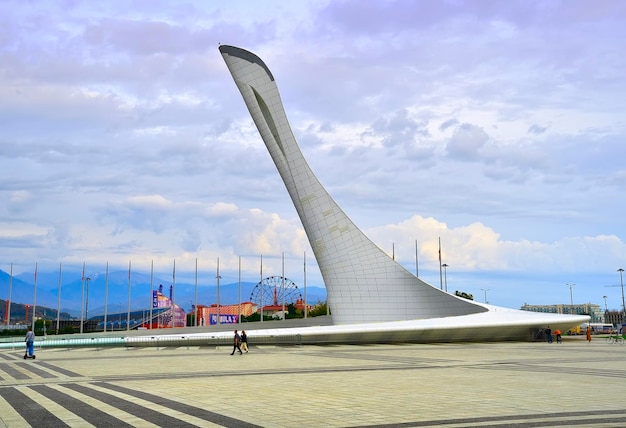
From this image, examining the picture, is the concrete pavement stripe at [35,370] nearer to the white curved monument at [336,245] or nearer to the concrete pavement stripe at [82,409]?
the concrete pavement stripe at [82,409]

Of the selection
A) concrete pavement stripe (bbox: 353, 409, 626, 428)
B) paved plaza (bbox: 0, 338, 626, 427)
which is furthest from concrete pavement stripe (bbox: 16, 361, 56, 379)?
concrete pavement stripe (bbox: 353, 409, 626, 428)

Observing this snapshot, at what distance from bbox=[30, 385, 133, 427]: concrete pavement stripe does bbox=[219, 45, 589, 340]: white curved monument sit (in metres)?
21.2

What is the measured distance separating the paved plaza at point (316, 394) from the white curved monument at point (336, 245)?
15456 millimetres

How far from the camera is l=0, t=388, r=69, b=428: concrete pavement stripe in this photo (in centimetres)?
702

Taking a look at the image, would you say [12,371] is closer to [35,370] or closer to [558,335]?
[35,370]

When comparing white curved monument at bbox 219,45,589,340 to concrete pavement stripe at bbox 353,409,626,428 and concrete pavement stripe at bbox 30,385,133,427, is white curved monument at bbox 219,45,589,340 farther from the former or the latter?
concrete pavement stripe at bbox 353,409,626,428

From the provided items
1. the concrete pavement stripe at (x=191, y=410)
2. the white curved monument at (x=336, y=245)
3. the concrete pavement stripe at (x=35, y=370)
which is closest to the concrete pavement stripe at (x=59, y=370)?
the concrete pavement stripe at (x=35, y=370)

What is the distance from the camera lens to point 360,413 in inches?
296

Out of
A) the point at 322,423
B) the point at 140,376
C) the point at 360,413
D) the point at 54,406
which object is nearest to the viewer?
the point at 322,423

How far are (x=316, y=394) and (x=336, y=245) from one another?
2178 cm

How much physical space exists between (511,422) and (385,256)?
24214 millimetres

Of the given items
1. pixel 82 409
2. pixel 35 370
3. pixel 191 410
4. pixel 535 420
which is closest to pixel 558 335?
pixel 35 370

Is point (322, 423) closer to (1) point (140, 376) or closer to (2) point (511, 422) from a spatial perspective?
(2) point (511, 422)

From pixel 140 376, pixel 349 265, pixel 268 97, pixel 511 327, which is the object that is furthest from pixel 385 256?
pixel 140 376
